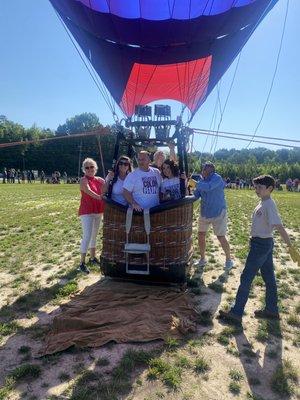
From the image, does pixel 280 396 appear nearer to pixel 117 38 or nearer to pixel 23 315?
pixel 23 315

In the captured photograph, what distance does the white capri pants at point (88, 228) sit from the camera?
6012 mm

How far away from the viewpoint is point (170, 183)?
17.4 feet

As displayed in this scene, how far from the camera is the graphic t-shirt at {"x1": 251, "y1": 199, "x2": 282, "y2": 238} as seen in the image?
13.7ft

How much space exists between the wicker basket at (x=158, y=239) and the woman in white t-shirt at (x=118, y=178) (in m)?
0.26

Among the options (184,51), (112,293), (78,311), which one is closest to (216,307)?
(112,293)

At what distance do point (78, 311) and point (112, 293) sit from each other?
24.9 inches

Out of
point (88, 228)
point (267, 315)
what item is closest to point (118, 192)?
point (88, 228)

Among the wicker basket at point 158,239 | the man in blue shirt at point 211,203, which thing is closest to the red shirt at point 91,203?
the wicker basket at point 158,239

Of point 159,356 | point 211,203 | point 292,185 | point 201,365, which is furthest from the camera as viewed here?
point 292,185

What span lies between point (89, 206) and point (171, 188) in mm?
1429

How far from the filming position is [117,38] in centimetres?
611

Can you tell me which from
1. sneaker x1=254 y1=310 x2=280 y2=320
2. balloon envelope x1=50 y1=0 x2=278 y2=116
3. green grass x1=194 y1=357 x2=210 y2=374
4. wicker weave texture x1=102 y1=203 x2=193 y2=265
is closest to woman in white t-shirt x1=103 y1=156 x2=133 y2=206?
wicker weave texture x1=102 y1=203 x2=193 y2=265

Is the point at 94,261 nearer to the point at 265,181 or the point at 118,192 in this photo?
the point at 118,192

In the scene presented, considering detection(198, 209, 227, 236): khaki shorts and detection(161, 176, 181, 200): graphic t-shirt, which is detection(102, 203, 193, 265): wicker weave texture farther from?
detection(198, 209, 227, 236): khaki shorts
